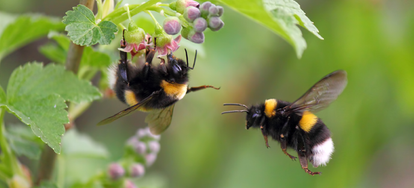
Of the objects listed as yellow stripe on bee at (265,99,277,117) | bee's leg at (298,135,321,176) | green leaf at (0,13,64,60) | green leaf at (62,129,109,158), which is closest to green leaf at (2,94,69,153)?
green leaf at (0,13,64,60)

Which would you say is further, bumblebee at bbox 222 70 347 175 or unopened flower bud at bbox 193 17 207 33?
bumblebee at bbox 222 70 347 175

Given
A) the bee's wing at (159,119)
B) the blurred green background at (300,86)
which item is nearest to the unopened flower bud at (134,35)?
the bee's wing at (159,119)

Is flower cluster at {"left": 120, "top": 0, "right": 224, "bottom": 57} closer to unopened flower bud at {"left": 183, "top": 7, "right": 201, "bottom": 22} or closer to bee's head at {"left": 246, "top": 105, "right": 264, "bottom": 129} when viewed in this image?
unopened flower bud at {"left": 183, "top": 7, "right": 201, "bottom": 22}

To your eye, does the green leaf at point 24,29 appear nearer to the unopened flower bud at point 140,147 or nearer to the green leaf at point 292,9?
the unopened flower bud at point 140,147

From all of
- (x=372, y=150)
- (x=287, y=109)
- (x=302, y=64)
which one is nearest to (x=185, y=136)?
(x=302, y=64)

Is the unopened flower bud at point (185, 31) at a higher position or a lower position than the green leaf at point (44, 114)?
higher

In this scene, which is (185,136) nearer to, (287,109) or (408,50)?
(408,50)

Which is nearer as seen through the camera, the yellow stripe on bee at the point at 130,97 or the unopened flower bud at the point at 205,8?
the unopened flower bud at the point at 205,8
